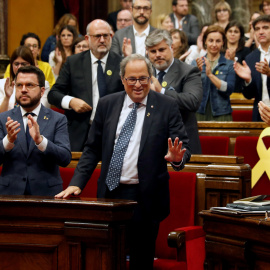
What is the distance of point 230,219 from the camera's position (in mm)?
1862

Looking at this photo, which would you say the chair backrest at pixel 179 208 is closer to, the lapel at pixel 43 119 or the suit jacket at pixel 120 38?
the lapel at pixel 43 119

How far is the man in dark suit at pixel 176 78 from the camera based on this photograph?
310 centimetres

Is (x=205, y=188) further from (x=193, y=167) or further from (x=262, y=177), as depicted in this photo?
(x=262, y=177)

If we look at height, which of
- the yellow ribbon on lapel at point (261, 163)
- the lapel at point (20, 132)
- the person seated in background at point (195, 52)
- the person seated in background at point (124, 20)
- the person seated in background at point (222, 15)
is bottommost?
the yellow ribbon on lapel at point (261, 163)

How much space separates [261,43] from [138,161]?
197 centimetres

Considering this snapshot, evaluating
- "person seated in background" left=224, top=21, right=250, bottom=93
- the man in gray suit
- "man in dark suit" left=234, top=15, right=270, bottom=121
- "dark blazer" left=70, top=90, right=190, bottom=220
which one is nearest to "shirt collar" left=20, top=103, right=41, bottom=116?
"dark blazer" left=70, top=90, right=190, bottom=220

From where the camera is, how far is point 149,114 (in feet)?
8.03

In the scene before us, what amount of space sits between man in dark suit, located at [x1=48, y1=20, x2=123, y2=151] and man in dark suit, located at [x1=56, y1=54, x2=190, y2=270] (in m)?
0.82

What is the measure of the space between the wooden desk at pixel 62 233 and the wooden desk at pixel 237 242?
0.31 m

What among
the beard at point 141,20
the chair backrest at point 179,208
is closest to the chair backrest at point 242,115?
the beard at point 141,20

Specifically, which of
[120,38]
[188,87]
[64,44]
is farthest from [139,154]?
[64,44]

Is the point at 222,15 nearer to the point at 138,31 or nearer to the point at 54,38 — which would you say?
the point at 54,38

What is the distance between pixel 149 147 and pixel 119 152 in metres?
0.12

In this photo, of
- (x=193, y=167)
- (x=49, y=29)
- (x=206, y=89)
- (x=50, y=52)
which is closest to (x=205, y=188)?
(x=193, y=167)
